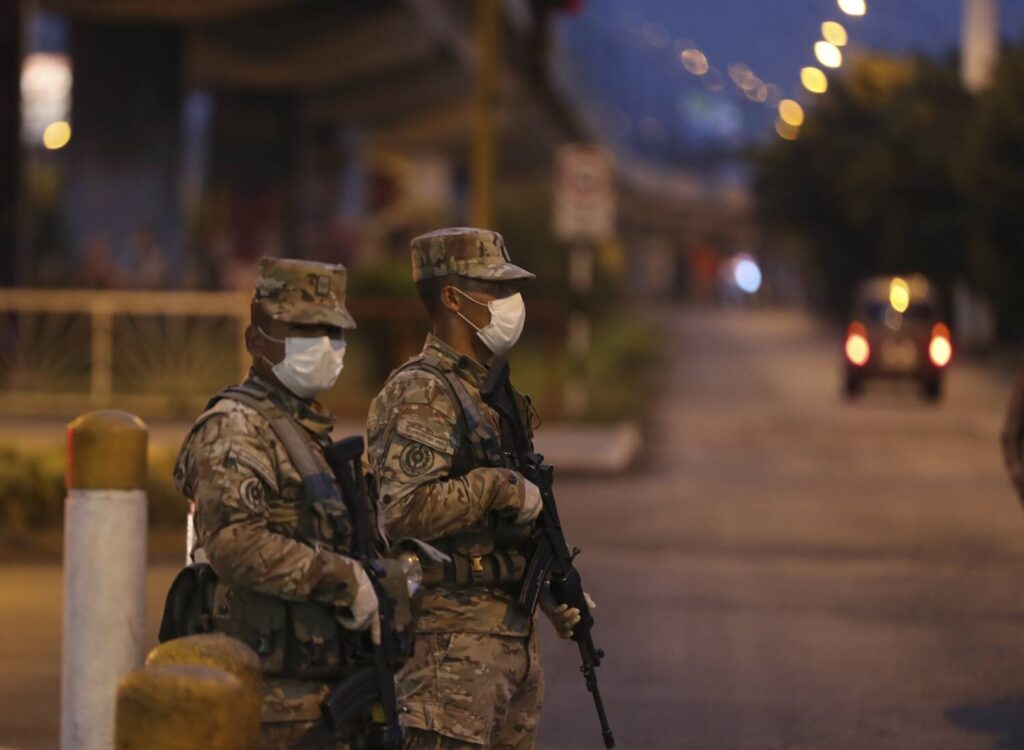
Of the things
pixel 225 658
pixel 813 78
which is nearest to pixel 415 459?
pixel 225 658

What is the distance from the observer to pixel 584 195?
880 inches

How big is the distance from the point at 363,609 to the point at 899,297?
28.2 metres

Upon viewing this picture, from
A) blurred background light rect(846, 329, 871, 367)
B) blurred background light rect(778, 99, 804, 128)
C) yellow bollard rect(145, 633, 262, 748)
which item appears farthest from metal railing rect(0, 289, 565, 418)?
blurred background light rect(778, 99, 804, 128)

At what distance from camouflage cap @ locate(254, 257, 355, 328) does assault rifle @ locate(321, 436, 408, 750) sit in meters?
0.30

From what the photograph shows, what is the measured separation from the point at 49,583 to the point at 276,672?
749 centimetres

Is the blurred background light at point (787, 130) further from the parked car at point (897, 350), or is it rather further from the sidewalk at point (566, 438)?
the sidewalk at point (566, 438)

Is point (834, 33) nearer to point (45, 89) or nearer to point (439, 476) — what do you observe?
point (439, 476)

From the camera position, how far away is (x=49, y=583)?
37.9 feet

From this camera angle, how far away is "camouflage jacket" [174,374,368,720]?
4273 millimetres

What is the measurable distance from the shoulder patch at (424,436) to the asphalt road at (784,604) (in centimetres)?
310

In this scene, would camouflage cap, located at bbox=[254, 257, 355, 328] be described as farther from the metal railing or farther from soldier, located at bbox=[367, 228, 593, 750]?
the metal railing

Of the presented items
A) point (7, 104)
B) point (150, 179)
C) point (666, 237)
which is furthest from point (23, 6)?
point (666, 237)

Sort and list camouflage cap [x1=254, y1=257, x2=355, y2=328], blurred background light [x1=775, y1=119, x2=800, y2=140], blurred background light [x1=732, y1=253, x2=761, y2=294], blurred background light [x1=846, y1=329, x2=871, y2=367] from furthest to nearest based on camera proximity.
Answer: blurred background light [x1=732, y1=253, x2=761, y2=294] < blurred background light [x1=775, y1=119, x2=800, y2=140] < blurred background light [x1=846, y1=329, x2=871, y2=367] < camouflage cap [x1=254, y1=257, x2=355, y2=328]

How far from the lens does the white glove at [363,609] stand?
434 centimetres
